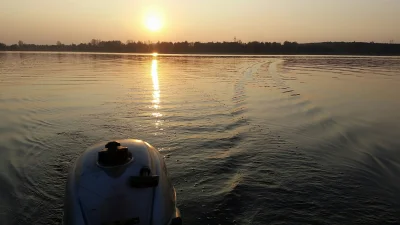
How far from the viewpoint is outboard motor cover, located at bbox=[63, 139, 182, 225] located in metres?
4.40

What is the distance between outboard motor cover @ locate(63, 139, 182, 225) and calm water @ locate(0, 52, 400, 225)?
72.7 inches

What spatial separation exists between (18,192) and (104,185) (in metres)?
4.14

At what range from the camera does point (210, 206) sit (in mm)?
6945

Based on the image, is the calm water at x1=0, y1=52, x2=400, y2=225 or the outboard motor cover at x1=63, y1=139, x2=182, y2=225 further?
the calm water at x1=0, y1=52, x2=400, y2=225

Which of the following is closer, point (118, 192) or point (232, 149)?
point (118, 192)

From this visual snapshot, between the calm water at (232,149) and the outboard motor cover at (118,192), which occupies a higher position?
the outboard motor cover at (118,192)

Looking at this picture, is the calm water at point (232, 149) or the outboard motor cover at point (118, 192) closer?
the outboard motor cover at point (118, 192)

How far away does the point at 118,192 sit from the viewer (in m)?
4.54

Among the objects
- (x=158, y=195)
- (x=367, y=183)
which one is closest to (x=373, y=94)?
(x=367, y=183)

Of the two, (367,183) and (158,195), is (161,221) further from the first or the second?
(367,183)

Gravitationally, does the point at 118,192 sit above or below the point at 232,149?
above

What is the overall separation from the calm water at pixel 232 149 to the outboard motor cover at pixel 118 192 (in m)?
1.85

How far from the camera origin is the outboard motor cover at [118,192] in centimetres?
440

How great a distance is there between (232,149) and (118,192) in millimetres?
6459
